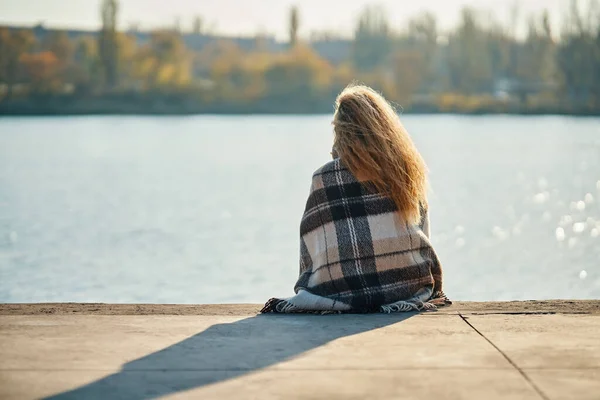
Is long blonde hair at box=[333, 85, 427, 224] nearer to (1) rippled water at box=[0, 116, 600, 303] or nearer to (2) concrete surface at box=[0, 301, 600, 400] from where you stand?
(2) concrete surface at box=[0, 301, 600, 400]

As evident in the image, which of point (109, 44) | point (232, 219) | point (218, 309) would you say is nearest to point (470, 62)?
point (109, 44)

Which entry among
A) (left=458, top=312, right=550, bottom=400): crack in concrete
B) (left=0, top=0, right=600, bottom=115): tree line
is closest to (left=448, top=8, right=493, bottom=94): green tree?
(left=0, top=0, right=600, bottom=115): tree line

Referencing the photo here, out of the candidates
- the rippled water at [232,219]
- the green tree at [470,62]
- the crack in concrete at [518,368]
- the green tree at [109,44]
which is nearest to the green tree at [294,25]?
the green tree at [470,62]

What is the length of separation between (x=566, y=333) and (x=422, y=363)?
2.38 ft

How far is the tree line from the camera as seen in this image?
8438 centimetres

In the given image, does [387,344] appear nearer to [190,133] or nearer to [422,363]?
[422,363]

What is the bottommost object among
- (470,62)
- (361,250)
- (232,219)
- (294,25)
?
(232,219)

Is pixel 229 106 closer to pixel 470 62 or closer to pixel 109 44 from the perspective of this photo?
pixel 109 44

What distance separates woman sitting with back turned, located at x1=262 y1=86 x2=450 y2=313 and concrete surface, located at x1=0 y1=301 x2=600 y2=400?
0.17 m

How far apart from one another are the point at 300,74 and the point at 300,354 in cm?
8693

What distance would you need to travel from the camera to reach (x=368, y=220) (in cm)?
444

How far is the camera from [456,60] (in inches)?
3701

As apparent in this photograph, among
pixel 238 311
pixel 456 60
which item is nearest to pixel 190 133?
pixel 456 60

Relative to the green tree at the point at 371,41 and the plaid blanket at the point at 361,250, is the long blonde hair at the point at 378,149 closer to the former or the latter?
the plaid blanket at the point at 361,250
